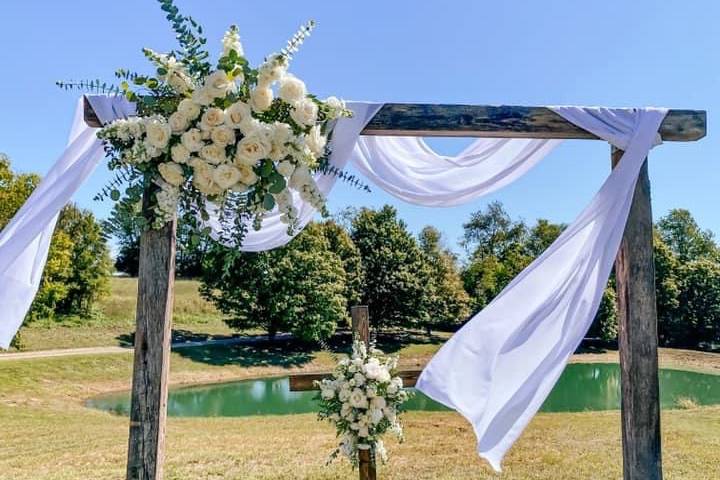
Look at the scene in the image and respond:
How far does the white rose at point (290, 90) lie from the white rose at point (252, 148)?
27cm

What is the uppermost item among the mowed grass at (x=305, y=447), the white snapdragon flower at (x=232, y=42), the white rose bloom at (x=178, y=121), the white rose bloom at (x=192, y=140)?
the white snapdragon flower at (x=232, y=42)

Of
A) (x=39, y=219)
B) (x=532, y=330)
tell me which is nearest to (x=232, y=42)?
(x=39, y=219)

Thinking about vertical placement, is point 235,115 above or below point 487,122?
below

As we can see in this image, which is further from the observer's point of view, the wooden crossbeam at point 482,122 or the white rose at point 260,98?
the wooden crossbeam at point 482,122

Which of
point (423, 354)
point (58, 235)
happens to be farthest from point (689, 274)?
point (58, 235)

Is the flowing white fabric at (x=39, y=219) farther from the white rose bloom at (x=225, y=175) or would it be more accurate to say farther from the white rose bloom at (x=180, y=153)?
the white rose bloom at (x=225, y=175)

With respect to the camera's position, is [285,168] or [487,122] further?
[487,122]

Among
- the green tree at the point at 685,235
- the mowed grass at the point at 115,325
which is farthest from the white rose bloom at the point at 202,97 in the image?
the green tree at the point at 685,235

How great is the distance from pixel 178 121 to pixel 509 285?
1.99 m

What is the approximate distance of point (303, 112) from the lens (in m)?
2.83

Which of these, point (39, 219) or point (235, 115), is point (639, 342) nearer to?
point (235, 115)

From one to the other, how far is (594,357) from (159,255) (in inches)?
972

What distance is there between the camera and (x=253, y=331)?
25641 mm

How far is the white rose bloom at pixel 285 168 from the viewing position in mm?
2805
